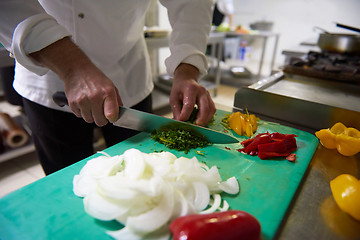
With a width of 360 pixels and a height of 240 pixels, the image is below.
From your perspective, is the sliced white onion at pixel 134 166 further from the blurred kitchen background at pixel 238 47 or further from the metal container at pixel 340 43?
the metal container at pixel 340 43

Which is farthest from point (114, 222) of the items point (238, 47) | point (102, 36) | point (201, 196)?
point (238, 47)

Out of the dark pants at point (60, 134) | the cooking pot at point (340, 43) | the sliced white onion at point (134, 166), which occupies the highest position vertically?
the cooking pot at point (340, 43)

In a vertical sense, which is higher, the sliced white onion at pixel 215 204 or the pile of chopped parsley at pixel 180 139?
the pile of chopped parsley at pixel 180 139

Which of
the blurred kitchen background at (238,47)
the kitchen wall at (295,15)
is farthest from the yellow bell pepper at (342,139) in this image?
the kitchen wall at (295,15)

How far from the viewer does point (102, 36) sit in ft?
4.07

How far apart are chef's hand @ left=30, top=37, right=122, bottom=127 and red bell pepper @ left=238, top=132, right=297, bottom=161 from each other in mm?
579

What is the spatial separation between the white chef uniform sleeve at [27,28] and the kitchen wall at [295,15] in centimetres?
597

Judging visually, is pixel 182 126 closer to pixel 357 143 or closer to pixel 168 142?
pixel 168 142

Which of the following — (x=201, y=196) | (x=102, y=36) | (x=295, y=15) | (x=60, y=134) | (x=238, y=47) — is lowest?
(x=238, y=47)

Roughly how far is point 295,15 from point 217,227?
24.7 feet

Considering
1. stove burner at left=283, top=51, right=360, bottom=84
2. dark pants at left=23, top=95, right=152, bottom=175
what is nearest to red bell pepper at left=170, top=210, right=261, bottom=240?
dark pants at left=23, top=95, right=152, bottom=175

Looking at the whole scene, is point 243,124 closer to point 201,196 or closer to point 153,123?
point 153,123

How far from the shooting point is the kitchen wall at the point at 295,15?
241 inches

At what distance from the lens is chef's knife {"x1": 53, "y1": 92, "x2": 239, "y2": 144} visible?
40.9 inches
